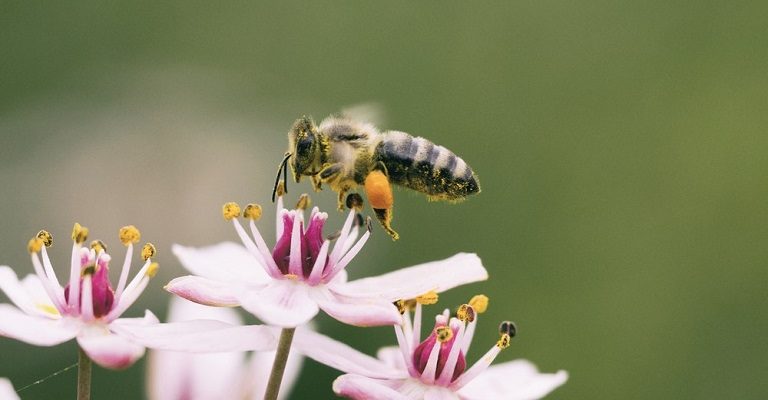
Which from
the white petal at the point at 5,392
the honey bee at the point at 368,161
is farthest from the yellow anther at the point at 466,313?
the white petal at the point at 5,392

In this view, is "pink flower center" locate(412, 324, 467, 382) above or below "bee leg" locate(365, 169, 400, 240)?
below

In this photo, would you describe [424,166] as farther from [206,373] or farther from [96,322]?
[96,322]

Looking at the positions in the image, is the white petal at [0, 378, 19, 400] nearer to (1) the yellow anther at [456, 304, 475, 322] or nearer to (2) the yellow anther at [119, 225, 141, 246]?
(2) the yellow anther at [119, 225, 141, 246]

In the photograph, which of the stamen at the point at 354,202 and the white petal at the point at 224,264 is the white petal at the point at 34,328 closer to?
the white petal at the point at 224,264

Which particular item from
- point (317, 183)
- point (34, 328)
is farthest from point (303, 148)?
point (34, 328)

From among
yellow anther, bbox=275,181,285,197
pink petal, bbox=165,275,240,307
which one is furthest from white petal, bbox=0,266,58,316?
yellow anther, bbox=275,181,285,197

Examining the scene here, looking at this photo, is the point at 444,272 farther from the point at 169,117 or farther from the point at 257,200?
the point at 169,117

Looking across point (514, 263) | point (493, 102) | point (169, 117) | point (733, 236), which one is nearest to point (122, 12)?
point (169, 117)
